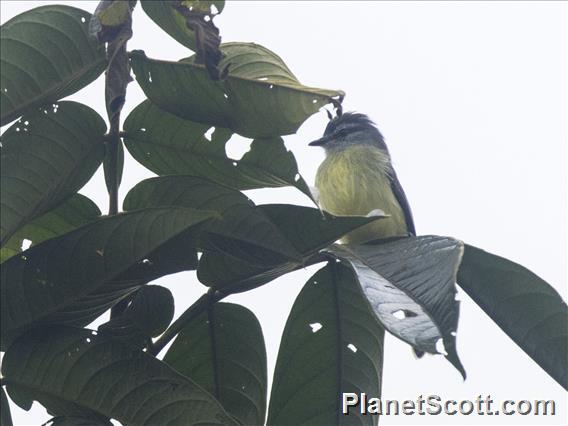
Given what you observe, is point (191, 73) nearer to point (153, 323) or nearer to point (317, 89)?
point (317, 89)

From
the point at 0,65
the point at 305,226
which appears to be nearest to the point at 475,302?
the point at 305,226

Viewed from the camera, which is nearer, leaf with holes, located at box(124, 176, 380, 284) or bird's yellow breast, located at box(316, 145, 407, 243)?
leaf with holes, located at box(124, 176, 380, 284)

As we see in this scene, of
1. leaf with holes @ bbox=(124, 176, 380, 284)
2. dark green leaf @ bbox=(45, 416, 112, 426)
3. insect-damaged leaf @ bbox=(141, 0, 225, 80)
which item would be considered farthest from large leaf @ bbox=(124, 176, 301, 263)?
dark green leaf @ bbox=(45, 416, 112, 426)

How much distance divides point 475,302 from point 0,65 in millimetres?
1027

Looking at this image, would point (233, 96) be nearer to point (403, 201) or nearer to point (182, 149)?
point (182, 149)

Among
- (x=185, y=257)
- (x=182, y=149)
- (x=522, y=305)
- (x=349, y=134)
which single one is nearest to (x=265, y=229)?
(x=185, y=257)

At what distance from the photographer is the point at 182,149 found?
186 cm

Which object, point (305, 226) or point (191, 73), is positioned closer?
point (305, 226)

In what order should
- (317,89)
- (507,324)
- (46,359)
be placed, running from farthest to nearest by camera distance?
(317,89), (507,324), (46,359)

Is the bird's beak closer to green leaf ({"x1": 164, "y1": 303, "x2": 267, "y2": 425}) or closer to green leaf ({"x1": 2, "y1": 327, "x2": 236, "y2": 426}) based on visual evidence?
green leaf ({"x1": 164, "y1": 303, "x2": 267, "y2": 425})

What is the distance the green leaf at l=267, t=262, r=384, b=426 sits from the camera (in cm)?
175

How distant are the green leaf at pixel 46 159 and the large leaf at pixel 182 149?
13cm

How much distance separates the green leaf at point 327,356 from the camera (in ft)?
5.75

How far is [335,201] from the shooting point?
390cm
